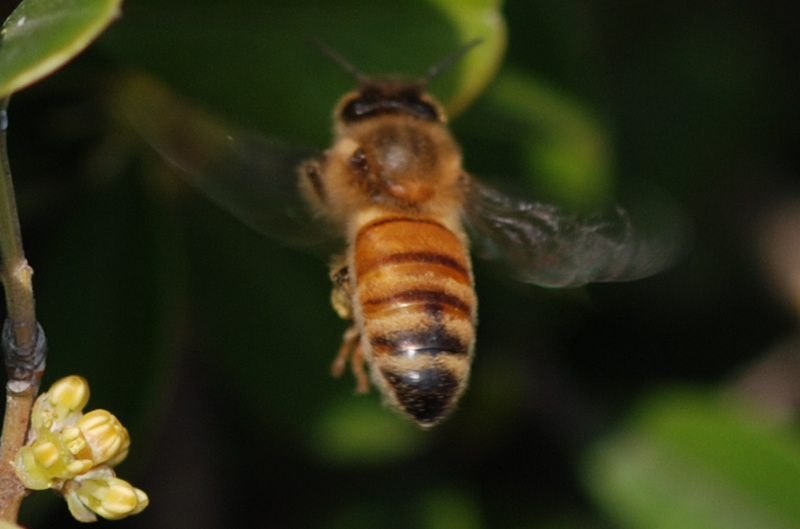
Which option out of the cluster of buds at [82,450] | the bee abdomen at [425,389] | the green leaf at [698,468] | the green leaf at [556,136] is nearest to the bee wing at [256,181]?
the bee abdomen at [425,389]

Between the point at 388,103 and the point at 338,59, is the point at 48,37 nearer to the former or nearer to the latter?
the point at 388,103

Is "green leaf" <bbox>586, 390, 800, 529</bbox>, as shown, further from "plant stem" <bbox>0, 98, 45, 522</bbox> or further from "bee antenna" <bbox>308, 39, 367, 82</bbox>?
"plant stem" <bbox>0, 98, 45, 522</bbox>

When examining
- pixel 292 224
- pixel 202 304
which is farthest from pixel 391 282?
pixel 202 304

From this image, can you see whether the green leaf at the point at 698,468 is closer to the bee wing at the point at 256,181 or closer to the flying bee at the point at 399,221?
the flying bee at the point at 399,221

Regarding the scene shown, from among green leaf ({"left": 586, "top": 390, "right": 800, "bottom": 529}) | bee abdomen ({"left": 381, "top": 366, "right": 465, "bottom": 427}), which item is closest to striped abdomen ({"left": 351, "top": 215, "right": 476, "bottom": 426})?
bee abdomen ({"left": 381, "top": 366, "right": 465, "bottom": 427})

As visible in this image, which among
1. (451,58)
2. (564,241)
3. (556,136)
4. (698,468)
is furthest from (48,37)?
(698,468)
